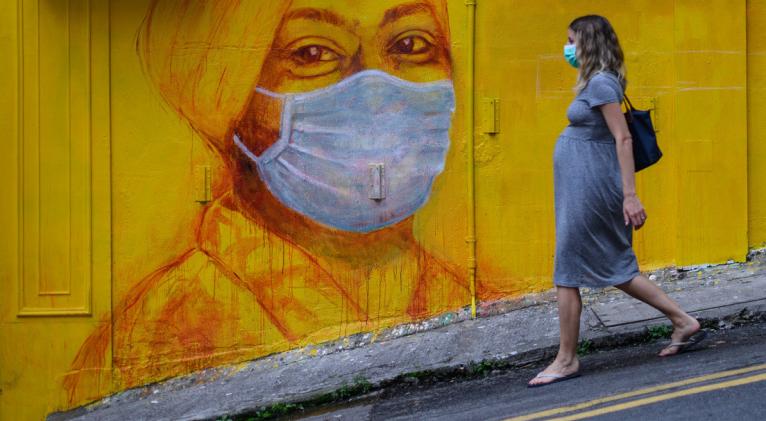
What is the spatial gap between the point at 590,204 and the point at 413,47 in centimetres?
244

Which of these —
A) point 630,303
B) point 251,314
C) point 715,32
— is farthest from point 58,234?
point 715,32

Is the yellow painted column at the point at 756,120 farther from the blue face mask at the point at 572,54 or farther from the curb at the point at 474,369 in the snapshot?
the blue face mask at the point at 572,54

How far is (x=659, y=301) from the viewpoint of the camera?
213 inches

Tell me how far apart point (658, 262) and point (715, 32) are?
169 centimetres

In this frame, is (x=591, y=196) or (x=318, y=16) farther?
(x=318, y=16)

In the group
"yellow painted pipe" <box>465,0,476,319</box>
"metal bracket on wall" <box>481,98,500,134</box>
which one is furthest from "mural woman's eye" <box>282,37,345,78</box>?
"metal bracket on wall" <box>481,98,500,134</box>

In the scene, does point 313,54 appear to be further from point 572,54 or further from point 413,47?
point 572,54

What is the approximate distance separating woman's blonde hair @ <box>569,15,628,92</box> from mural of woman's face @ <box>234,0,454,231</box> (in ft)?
6.73

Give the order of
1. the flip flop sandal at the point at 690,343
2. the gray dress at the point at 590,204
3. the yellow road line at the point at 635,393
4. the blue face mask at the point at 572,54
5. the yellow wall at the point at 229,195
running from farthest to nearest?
the yellow wall at the point at 229,195 → the flip flop sandal at the point at 690,343 → the blue face mask at the point at 572,54 → the gray dress at the point at 590,204 → the yellow road line at the point at 635,393

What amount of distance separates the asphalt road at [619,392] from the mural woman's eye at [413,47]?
7.81 ft

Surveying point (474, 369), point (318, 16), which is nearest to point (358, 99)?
point (318, 16)

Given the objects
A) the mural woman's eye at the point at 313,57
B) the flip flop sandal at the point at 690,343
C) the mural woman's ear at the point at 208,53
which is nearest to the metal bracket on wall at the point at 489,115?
the mural woman's eye at the point at 313,57

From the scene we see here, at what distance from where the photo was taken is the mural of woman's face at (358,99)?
23.9 feet

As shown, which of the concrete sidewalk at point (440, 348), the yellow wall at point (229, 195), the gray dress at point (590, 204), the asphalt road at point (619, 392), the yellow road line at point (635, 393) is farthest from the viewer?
the yellow wall at point (229, 195)
